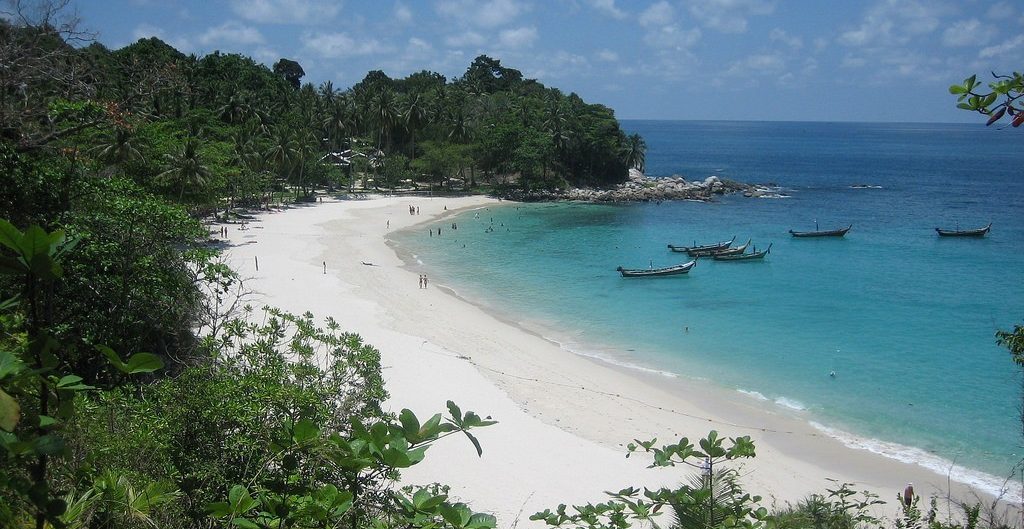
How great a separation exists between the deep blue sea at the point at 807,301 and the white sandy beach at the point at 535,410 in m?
1.46

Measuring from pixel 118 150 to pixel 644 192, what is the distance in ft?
159

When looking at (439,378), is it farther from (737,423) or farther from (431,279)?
(431,279)

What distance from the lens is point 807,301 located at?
3095 cm

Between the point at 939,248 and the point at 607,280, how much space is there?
2462 centimetres

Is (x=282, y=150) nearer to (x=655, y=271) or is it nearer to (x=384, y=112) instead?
(x=384, y=112)

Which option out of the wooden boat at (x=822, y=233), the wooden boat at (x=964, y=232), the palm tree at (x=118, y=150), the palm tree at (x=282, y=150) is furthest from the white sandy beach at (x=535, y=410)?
the wooden boat at (x=964, y=232)

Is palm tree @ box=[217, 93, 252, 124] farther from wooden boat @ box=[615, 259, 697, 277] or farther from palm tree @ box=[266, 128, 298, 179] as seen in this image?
wooden boat @ box=[615, 259, 697, 277]

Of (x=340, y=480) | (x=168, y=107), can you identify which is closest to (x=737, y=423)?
(x=340, y=480)

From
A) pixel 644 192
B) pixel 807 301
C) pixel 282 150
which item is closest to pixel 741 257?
pixel 807 301

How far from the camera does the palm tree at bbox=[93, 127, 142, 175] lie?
2906cm

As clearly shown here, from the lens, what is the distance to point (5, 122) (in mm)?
7703

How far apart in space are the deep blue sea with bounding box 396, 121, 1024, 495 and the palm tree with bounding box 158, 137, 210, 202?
12135mm

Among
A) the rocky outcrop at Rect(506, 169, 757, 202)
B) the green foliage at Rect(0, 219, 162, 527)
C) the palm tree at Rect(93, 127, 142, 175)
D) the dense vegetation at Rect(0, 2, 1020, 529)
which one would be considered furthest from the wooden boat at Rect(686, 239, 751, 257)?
the green foliage at Rect(0, 219, 162, 527)

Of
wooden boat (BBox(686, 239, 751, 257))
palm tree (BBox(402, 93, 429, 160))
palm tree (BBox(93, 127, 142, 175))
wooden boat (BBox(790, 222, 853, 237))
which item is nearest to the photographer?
palm tree (BBox(93, 127, 142, 175))
